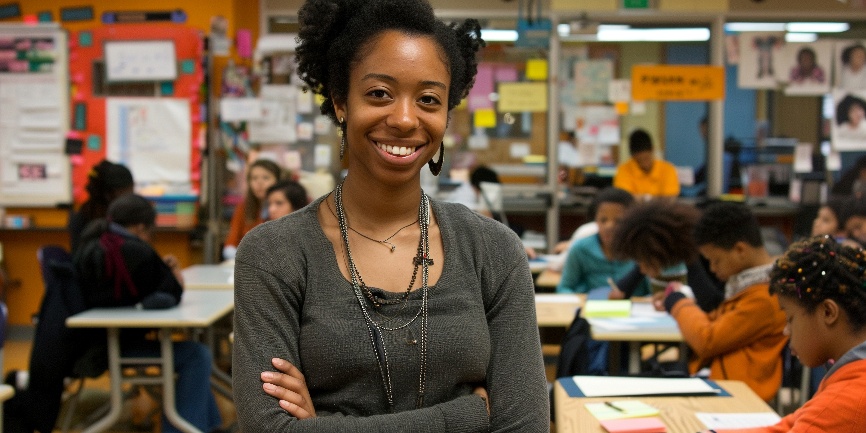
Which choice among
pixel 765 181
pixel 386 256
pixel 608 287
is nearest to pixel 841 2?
pixel 765 181

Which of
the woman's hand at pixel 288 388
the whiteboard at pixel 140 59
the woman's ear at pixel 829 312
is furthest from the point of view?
the whiteboard at pixel 140 59

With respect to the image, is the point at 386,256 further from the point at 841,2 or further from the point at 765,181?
the point at 841,2

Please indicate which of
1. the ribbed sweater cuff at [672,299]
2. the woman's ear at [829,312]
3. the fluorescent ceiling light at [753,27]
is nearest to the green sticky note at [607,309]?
the ribbed sweater cuff at [672,299]

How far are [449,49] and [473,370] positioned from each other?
0.51 meters

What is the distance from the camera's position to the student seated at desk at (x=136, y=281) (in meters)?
4.22

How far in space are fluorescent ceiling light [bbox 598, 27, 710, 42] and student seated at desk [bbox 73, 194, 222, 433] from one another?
4669 millimetres

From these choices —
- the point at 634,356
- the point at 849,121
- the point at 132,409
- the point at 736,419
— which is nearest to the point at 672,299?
the point at 634,356

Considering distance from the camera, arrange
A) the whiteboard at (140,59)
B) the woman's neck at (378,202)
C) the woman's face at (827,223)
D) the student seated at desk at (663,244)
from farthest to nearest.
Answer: the whiteboard at (140,59)
the woman's face at (827,223)
the student seated at desk at (663,244)
the woman's neck at (378,202)

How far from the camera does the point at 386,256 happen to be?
1.48 meters

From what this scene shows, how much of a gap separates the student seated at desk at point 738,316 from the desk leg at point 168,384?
88.5 inches

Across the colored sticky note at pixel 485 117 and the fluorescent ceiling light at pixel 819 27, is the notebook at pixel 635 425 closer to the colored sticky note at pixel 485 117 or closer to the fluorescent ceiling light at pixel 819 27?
the colored sticky note at pixel 485 117

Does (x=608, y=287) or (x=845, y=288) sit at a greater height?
(x=845, y=288)

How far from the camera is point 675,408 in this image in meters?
2.67

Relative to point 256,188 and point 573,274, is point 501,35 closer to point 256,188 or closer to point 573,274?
point 256,188
